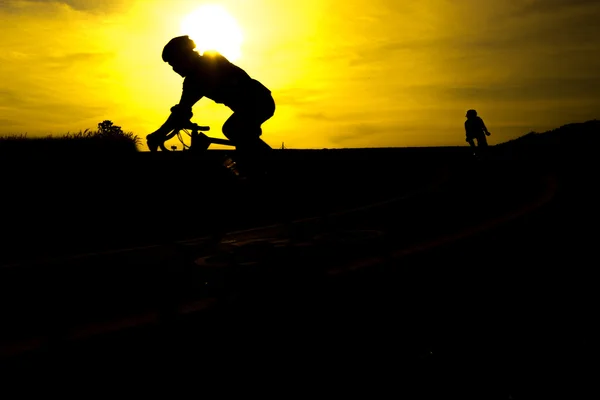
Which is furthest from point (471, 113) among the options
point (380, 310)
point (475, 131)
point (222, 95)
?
point (380, 310)

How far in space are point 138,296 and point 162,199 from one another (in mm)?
4413

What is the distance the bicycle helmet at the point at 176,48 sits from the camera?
5965 mm

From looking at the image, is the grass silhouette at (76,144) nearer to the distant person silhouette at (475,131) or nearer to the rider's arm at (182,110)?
the rider's arm at (182,110)

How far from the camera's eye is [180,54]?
6043 mm

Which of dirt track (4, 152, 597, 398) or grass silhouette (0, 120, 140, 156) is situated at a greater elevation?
grass silhouette (0, 120, 140, 156)

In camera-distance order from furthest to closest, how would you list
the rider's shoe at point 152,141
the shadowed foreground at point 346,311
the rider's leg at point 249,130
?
the rider's leg at point 249,130 → the rider's shoe at point 152,141 → the shadowed foreground at point 346,311

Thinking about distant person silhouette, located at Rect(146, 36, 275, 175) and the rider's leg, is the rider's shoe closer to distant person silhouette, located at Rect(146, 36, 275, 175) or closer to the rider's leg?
distant person silhouette, located at Rect(146, 36, 275, 175)

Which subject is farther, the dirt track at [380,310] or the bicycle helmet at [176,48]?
the bicycle helmet at [176,48]

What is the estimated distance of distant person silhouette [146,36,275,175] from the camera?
20.1ft

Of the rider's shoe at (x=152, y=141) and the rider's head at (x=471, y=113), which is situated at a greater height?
the rider's head at (x=471, y=113)

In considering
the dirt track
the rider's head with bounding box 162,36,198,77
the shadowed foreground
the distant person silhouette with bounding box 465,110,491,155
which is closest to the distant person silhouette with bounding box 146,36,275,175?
the rider's head with bounding box 162,36,198,77

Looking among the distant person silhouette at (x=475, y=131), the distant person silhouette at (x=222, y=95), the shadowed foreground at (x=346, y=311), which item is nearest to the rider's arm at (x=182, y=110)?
the distant person silhouette at (x=222, y=95)

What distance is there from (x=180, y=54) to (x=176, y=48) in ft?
0.26

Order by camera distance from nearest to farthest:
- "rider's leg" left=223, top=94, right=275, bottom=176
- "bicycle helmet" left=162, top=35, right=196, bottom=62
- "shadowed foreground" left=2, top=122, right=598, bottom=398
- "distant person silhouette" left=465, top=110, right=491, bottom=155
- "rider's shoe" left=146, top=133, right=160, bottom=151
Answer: "shadowed foreground" left=2, top=122, right=598, bottom=398 → "bicycle helmet" left=162, top=35, right=196, bottom=62 → "rider's shoe" left=146, top=133, right=160, bottom=151 → "rider's leg" left=223, top=94, right=275, bottom=176 → "distant person silhouette" left=465, top=110, right=491, bottom=155
